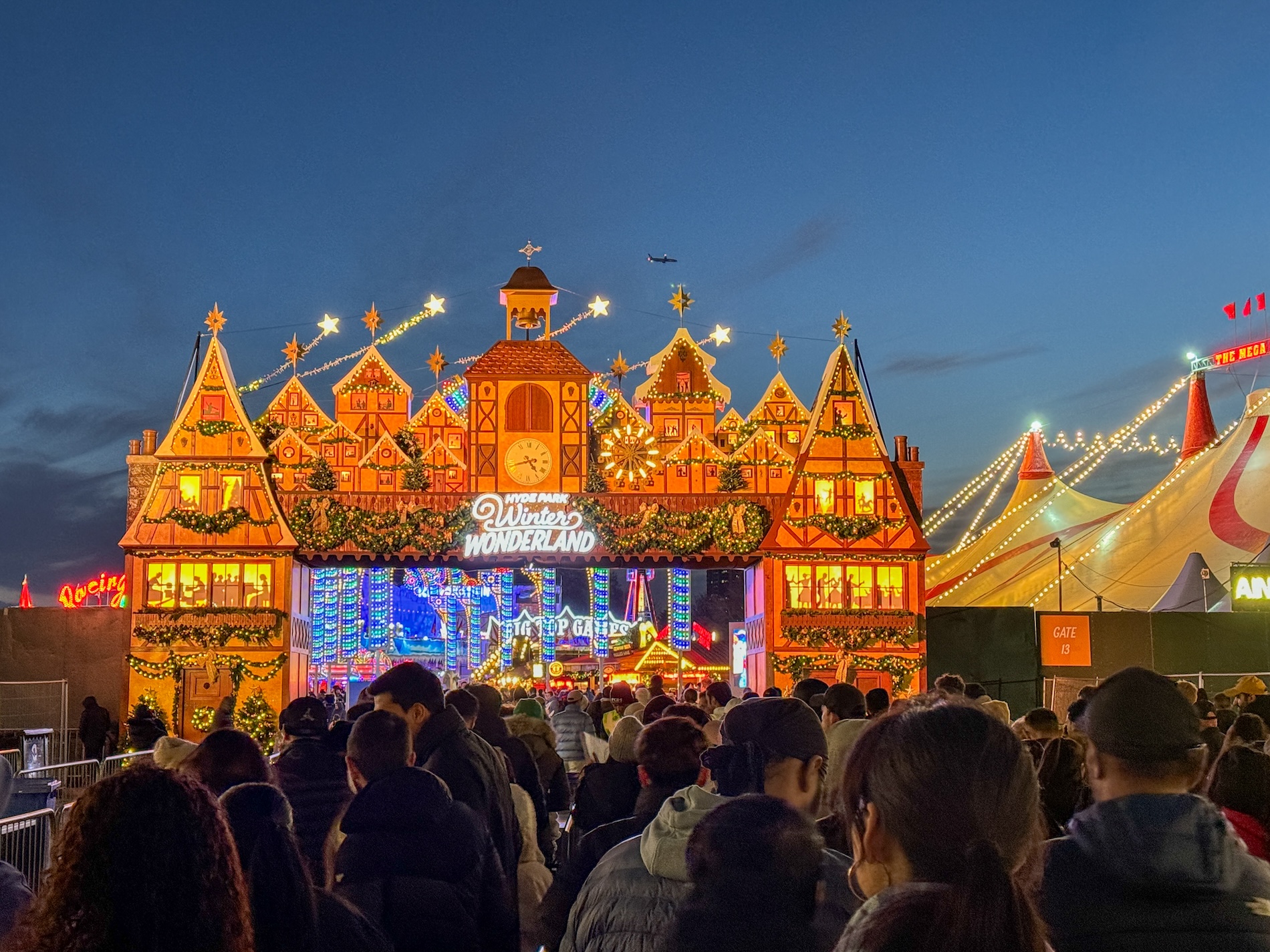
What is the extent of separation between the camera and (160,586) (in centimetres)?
2931

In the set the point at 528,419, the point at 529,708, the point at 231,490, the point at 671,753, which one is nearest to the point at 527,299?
the point at 528,419

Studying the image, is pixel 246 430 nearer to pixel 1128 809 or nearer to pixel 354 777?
pixel 354 777

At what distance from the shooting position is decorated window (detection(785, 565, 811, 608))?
99.7 feet

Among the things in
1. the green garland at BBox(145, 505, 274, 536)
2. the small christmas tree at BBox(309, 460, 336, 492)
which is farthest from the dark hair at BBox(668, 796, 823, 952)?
the small christmas tree at BBox(309, 460, 336, 492)

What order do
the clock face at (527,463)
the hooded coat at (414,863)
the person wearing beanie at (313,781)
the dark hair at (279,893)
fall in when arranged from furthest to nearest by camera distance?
the clock face at (527,463), the person wearing beanie at (313,781), the hooded coat at (414,863), the dark hair at (279,893)

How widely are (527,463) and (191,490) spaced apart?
311 inches

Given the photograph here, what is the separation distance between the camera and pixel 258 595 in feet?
97.1

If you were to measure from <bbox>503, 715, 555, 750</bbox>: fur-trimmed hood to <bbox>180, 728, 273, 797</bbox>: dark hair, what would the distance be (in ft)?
16.4

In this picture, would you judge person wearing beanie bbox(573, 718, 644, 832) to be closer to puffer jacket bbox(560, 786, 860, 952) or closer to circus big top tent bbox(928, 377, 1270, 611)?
puffer jacket bbox(560, 786, 860, 952)

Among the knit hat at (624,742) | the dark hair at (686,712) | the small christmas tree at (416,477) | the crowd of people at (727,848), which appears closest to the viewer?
the crowd of people at (727,848)

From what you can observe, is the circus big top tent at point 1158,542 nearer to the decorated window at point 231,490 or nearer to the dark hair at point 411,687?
the decorated window at point 231,490

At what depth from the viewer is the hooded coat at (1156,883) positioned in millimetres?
3111

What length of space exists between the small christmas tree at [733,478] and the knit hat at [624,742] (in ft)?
78.2

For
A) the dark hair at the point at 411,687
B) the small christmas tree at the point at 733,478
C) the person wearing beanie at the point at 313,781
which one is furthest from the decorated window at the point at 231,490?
the dark hair at the point at 411,687
